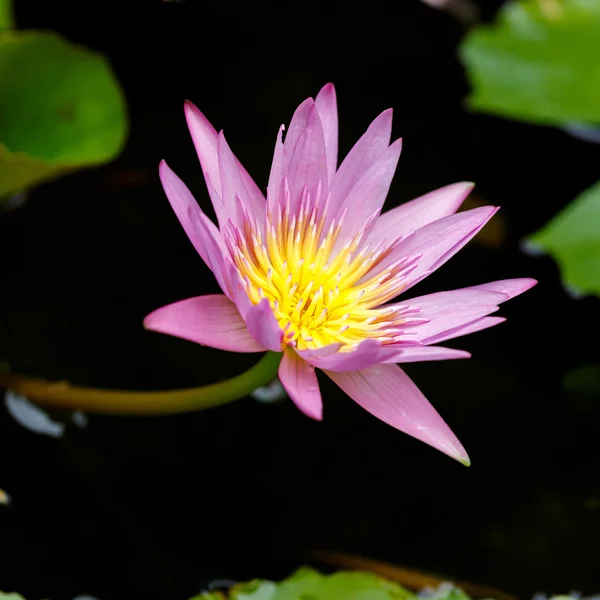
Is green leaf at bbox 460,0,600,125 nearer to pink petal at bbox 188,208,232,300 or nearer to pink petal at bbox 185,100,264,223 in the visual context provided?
pink petal at bbox 185,100,264,223

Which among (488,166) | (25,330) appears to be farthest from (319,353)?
(488,166)

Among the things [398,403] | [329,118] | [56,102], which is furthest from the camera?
[56,102]

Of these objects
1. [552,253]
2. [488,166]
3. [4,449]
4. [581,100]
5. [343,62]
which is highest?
[343,62]

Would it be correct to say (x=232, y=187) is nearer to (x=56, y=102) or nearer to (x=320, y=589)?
(x=320, y=589)

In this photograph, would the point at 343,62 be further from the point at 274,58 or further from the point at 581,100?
the point at 581,100

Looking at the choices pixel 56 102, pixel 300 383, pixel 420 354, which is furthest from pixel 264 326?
pixel 56 102

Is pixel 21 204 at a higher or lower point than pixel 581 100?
lower

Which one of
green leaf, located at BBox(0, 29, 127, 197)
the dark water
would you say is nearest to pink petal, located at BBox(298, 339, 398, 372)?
the dark water
